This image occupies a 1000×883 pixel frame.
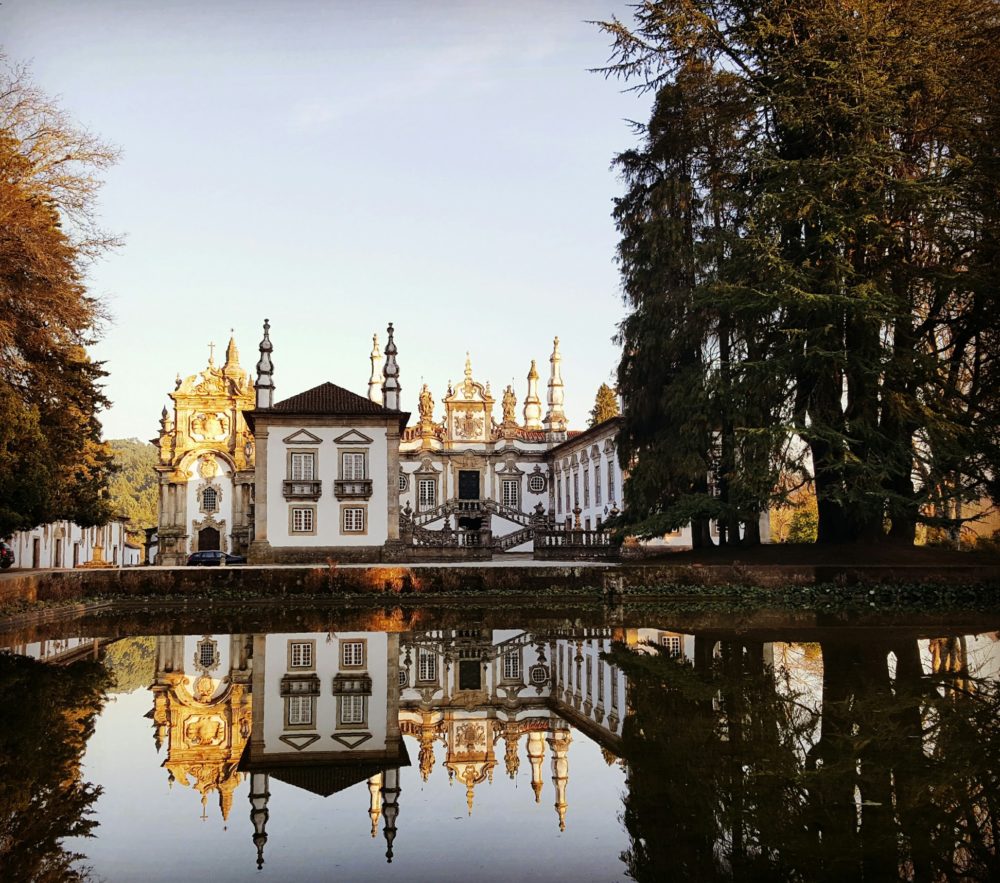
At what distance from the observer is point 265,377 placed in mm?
31422

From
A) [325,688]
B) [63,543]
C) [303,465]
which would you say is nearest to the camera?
[325,688]

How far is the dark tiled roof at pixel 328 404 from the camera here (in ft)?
101

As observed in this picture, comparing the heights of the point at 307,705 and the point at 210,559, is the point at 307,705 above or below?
below

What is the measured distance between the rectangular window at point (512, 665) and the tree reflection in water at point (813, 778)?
4.57ft

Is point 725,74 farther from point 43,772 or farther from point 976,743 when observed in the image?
point 43,772

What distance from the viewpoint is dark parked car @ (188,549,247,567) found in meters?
39.9

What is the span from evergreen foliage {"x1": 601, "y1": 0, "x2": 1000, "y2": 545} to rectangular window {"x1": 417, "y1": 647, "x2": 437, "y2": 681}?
30.7 feet

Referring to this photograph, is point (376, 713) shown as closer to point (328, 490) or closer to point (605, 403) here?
point (328, 490)

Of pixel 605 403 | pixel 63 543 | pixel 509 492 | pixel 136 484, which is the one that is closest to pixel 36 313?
pixel 63 543

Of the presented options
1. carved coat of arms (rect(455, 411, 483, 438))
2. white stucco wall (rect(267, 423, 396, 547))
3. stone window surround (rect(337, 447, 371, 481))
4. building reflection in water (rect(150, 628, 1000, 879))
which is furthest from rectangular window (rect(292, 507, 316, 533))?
building reflection in water (rect(150, 628, 1000, 879))

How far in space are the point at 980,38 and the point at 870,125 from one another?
3.16 meters

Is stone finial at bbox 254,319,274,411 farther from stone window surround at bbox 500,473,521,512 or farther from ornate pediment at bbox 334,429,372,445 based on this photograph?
stone window surround at bbox 500,473,521,512

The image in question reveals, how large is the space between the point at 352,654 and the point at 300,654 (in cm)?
61

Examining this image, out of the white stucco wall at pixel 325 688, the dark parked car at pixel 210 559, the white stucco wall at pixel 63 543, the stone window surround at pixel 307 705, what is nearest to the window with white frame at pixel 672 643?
the white stucco wall at pixel 325 688
